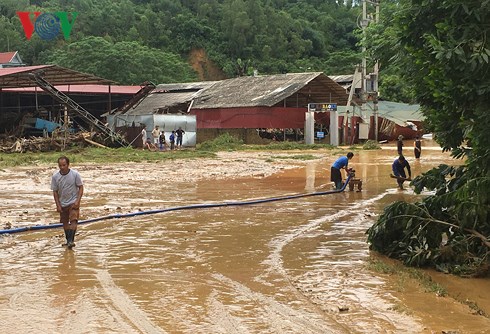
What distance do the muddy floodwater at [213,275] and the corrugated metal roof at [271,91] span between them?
94.3 ft

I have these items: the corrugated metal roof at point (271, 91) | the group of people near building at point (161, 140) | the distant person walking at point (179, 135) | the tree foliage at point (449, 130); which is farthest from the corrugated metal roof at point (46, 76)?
the tree foliage at point (449, 130)

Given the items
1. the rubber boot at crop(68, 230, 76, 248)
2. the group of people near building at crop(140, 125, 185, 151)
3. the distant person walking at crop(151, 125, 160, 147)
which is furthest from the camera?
the group of people near building at crop(140, 125, 185, 151)

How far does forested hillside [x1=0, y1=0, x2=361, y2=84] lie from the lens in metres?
75.8

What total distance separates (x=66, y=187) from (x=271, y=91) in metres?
37.3

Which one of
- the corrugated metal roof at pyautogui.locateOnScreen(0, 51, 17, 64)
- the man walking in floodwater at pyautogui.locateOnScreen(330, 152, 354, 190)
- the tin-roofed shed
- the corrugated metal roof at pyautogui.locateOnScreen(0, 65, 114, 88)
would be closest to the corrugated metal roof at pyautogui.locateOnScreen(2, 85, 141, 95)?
the corrugated metal roof at pyautogui.locateOnScreen(0, 65, 114, 88)

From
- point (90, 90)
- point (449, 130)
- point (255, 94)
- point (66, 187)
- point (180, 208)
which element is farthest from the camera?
point (255, 94)

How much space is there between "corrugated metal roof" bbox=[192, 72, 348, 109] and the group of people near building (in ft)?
23.8

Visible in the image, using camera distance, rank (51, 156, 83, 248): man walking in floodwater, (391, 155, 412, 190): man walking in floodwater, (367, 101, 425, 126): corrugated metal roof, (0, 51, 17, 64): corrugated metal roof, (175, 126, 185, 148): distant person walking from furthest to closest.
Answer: (0, 51, 17, 64): corrugated metal roof
(367, 101, 425, 126): corrugated metal roof
(175, 126, 185, 148): distant person walking
(391, 155, 412, 190): man walking in floodwater
(51, 156, 83, 248): man walking in floodwater

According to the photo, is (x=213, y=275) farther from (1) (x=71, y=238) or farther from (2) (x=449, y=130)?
(2) (x=449, y=130)

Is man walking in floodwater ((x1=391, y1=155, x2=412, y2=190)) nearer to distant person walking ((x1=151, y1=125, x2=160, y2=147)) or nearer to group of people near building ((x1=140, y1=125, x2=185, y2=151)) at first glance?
group of people near building ((x1=140, y1=125, x2=185, y2=151))

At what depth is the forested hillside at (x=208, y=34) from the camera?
7581cm

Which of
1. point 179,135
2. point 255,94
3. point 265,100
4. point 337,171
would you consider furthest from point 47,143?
point 337,171

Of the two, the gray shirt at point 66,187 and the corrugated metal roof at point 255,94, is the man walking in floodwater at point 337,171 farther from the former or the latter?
the corrugated metal roof at point 255,94

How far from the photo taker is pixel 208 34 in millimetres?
86500
